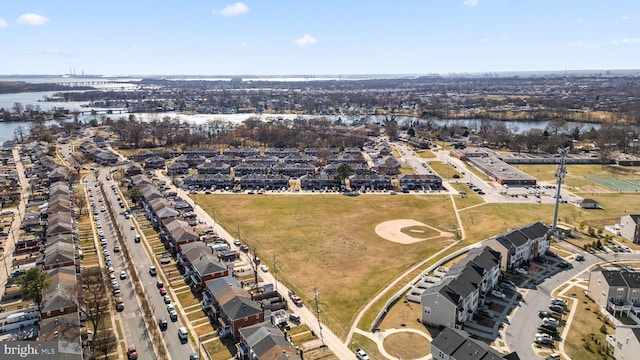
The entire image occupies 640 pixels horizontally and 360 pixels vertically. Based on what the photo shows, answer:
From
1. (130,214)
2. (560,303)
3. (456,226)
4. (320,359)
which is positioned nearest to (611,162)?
(456,226)

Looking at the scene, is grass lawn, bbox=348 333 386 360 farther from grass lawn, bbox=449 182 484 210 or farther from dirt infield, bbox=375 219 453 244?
grass lawn, bbox=449 182 484 210

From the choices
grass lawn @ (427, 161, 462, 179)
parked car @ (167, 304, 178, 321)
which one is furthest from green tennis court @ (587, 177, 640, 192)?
parked car @ (167, 304, 178, 321)

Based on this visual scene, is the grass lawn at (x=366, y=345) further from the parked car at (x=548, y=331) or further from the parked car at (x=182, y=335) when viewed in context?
the parked car at (x=548, y=331)

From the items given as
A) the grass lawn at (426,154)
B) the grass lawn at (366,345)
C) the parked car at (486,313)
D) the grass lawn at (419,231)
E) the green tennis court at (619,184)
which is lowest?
the grass lawn at (366,345)

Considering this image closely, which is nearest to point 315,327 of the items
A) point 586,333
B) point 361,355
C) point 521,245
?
point 361,355

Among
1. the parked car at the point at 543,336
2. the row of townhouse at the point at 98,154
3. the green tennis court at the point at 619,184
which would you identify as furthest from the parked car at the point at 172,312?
the green tennis court at the point at 619,184

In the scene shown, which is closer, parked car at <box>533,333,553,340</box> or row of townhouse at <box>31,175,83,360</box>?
row of townhouse at <box>31,175,83,360</box>

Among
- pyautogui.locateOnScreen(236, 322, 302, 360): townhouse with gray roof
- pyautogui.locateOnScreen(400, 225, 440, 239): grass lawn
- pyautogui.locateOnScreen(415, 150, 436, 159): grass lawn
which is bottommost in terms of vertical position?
pyautogui.locateOnScreen(400, 225, 440, 239): grass lawn

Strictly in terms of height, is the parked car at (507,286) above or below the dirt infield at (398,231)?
below
